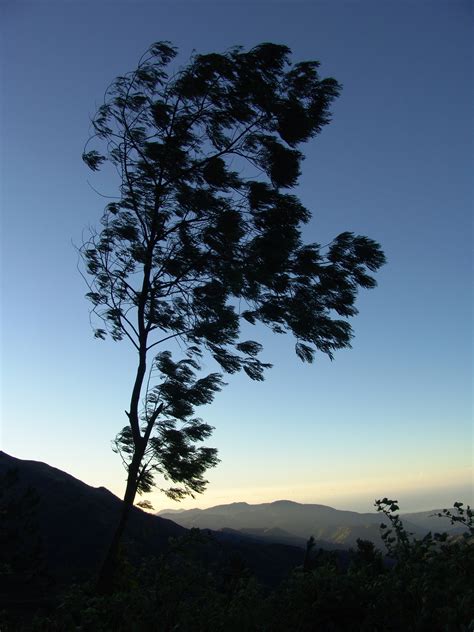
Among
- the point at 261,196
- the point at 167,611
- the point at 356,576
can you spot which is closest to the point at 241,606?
the point at 167,611

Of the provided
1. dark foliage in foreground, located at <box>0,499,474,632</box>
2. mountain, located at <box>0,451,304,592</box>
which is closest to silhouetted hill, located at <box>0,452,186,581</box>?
mountain, located at <box>0,451,304,592</box>

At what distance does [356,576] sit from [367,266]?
6.89 meters

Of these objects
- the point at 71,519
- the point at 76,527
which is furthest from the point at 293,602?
the point at 71,519

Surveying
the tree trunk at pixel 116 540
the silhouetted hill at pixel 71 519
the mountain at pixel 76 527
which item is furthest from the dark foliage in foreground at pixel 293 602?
the silhouetted hill at pixel 71 519

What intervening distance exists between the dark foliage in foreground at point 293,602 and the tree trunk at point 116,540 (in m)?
4.84

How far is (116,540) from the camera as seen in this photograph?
9023mm

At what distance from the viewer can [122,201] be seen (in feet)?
36.4

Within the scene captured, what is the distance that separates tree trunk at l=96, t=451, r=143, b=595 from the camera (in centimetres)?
866

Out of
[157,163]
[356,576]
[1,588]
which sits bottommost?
[1,588]

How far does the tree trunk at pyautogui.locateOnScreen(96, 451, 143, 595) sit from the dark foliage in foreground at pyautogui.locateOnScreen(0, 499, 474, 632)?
484 cm

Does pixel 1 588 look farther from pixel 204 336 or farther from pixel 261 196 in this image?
pixel 261 196

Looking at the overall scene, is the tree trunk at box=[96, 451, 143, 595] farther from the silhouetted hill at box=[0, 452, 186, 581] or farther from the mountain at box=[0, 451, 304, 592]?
the silhouetted hill at box=[0, 452, 186, 581]

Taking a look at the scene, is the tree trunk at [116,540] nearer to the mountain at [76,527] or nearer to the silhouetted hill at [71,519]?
the mountain at [76,527]

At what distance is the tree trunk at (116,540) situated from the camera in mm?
8664
